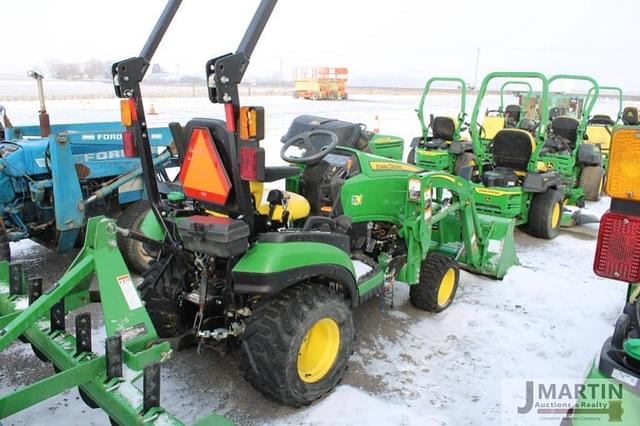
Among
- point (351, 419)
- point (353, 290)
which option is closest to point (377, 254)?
point (353, 290)

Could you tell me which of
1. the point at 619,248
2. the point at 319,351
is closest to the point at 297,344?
the point at 319,351

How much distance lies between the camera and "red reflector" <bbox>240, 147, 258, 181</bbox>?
2564 millimetres

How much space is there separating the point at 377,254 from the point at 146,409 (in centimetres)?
244

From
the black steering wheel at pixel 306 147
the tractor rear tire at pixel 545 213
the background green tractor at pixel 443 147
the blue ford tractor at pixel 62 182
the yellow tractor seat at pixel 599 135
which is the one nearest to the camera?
the black steering wheel at pixel 306 147

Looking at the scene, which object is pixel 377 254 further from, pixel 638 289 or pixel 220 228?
pixel 638 289

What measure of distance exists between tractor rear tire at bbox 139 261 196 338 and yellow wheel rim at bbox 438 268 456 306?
2228mm

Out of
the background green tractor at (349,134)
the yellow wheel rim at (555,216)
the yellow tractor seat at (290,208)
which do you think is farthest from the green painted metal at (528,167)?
the yellow tractor seat at (290,208)

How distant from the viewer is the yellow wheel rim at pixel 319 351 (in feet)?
10.2

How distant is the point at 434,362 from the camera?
3.67 m

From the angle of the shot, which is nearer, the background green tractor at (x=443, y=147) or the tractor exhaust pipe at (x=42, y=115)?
the tractor exhaust pipe at (x=42, y=115)

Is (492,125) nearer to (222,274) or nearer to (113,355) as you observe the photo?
(222,274)

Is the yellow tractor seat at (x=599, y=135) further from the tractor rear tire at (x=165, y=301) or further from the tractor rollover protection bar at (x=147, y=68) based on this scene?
the tractor rear tire at (x=165, y=301)

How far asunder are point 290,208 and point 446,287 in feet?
5.95
